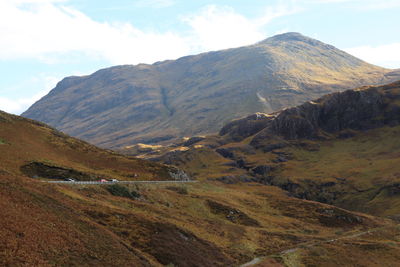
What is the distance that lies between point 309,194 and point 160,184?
108787mm

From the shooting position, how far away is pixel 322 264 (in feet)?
222

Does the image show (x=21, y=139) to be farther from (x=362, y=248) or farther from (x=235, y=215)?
(x=362, y=248)

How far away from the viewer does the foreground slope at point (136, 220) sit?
38594 millimetres

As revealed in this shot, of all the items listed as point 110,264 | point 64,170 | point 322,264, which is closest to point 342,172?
point 322,264

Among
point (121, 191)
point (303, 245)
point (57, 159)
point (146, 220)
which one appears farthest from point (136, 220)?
point (57, 159)

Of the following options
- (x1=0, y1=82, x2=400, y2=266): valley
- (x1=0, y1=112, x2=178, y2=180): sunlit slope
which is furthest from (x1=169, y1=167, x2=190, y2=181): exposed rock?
(x1=0, y1=112, x2=178, y2=180): sunlit slope

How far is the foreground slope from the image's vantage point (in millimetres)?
38594

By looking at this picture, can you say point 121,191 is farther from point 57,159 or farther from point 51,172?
point 57,159

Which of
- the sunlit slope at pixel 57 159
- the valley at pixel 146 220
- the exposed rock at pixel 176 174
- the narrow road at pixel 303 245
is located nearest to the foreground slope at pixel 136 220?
the valley at pixel 146 220

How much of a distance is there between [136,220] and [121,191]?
21165mm

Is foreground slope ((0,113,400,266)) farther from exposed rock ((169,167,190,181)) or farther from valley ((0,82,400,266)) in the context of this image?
exposed rock ((169,167,190,181))

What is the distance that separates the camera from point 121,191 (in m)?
75.1

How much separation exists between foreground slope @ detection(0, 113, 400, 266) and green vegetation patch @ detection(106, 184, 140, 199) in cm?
21

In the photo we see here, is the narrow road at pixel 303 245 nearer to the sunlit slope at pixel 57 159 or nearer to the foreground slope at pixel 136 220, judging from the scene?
the foreground slope at pixel 136 220
